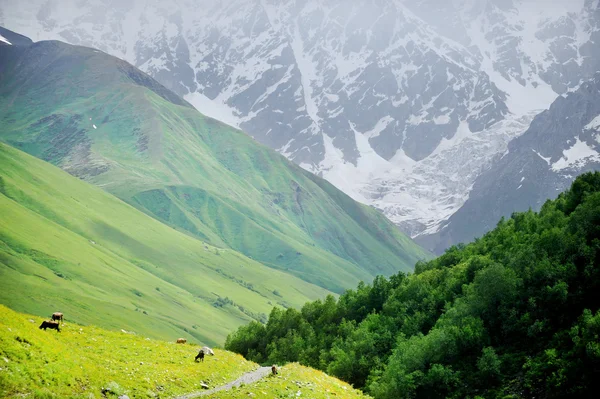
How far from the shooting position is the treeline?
6781cm

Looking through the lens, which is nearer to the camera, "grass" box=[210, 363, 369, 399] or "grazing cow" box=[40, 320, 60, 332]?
"grass" box=[210, 363, 369, 399]

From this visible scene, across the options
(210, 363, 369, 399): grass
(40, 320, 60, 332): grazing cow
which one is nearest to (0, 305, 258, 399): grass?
(40, 320, 60, 332): grazing cow

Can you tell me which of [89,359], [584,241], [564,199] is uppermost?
[564,199]

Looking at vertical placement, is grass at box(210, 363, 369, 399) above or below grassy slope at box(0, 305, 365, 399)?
above

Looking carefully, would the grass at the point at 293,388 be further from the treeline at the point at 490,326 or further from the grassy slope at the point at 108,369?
the treeline at the point at 490,326

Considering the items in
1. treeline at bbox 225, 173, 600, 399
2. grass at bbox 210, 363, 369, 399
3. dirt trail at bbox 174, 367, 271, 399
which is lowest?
dirt trail at bbox 174, 367, 271, 399

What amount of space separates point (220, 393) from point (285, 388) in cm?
638

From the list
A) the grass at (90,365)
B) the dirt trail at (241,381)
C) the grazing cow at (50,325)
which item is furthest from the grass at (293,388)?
the grazing cow at (50,325)

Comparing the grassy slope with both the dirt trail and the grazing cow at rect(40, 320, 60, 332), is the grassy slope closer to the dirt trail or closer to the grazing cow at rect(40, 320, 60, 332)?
the grazing cow at rect(40, 320, 60, 332)

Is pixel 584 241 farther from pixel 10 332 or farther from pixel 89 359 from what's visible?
pixel 10 332

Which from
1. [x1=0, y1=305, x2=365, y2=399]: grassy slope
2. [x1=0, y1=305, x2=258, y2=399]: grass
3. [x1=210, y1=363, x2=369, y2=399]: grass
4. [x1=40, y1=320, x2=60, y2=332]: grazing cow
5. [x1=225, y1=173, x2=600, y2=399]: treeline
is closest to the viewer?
[x1=0, y1=305, x2=258, y2=399]: grass

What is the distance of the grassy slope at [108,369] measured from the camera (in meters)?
41.7

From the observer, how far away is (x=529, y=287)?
8531 cm

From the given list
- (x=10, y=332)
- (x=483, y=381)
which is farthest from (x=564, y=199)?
(x=10, y=332)
